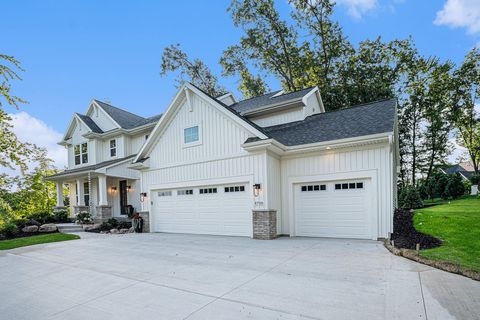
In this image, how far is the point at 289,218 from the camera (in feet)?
32.7

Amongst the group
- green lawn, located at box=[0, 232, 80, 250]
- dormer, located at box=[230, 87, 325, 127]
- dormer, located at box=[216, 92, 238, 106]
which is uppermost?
dormer, located at box=[216, 92, 238, 106]

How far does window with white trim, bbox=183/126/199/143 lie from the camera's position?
37.7ft

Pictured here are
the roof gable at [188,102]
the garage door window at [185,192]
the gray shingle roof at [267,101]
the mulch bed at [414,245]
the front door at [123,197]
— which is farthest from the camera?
the front door at [123,197]

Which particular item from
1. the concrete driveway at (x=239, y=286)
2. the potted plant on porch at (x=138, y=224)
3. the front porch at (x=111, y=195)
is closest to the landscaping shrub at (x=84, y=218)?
the front porch at (x=111, y=195)

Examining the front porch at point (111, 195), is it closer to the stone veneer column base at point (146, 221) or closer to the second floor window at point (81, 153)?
the second floor window at point (81, 153)

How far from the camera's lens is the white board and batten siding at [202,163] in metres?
10.1

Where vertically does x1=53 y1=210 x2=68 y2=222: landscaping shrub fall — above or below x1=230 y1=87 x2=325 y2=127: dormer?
below

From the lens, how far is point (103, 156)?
741 inches

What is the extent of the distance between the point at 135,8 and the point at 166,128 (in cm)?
823

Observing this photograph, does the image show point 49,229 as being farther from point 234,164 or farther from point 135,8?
point 135,8

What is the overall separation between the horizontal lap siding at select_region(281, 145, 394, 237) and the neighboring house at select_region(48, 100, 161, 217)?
10065 millimetres

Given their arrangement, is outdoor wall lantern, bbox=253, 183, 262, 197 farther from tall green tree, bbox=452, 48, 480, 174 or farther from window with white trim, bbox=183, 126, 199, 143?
tall green tree, bbox=452, 48, 480, 174

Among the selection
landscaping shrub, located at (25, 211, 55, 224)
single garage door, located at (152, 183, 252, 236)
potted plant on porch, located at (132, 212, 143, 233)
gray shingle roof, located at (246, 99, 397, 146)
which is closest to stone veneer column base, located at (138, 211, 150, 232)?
potted plant on porch, located at (132, 212, 143, 233)

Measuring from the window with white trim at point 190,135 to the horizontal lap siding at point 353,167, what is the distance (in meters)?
3.94
